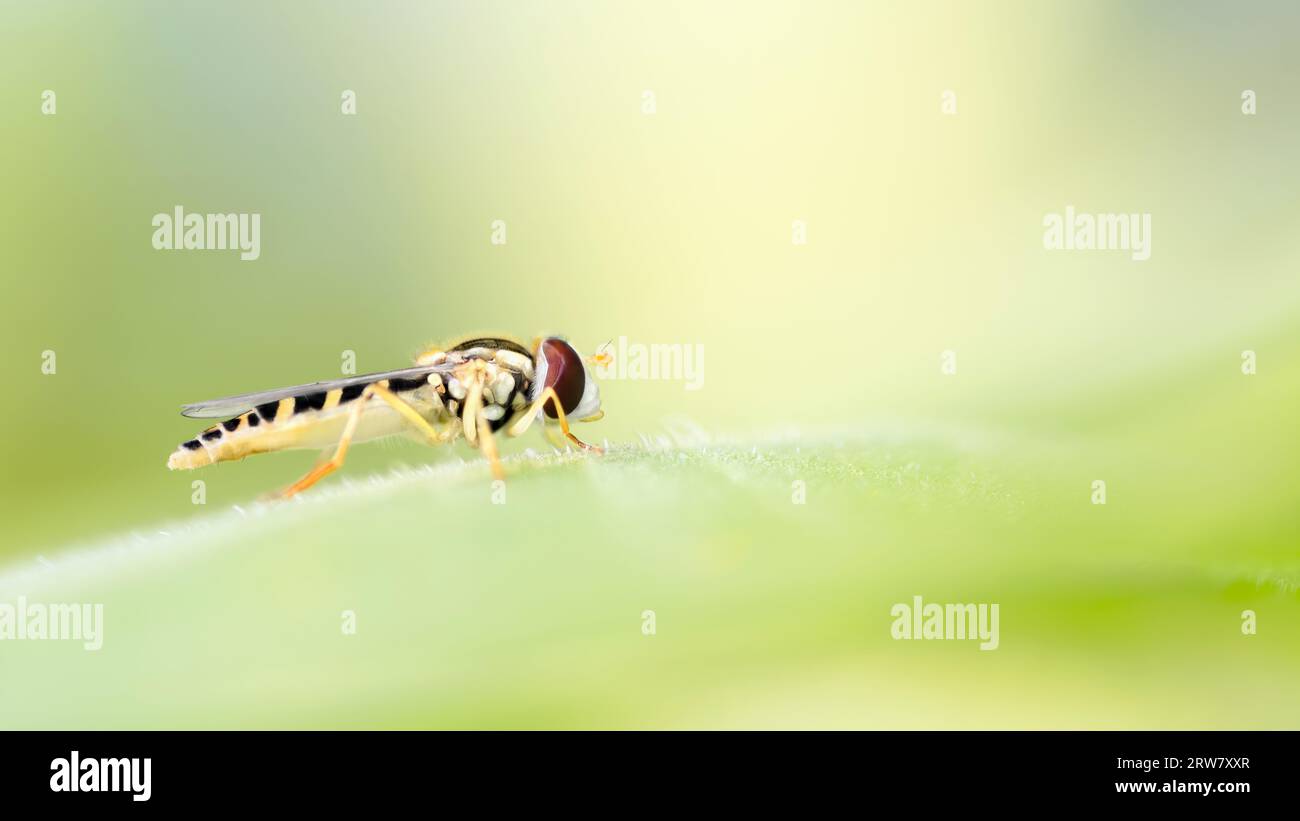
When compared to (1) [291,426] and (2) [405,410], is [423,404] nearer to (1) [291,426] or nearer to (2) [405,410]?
(2) [405,410]

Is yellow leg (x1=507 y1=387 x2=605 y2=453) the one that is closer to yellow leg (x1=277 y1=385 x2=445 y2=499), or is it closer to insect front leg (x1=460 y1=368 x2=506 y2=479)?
insect front leg (x1=460 y1=368 x2=506 y2=479)

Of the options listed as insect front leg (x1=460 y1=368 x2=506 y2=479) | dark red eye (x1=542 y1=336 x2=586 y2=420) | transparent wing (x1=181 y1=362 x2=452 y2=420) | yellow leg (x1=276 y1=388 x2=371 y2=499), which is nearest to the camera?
yellow leg (x1=276 y1=388 x2=371 y2=499)

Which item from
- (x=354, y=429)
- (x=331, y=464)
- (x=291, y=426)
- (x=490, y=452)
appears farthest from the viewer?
(x=291, y=426)

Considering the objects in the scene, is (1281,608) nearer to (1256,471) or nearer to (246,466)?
(1256,471)

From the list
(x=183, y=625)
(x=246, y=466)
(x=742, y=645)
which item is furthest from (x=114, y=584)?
(x=246, y=466)

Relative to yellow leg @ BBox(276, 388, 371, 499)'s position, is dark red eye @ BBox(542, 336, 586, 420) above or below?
above

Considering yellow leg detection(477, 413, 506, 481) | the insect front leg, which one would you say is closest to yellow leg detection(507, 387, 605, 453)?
the insect front leg

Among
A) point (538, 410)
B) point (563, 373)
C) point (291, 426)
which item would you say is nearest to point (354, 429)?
point (291, 426)

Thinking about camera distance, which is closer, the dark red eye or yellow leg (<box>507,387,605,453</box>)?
yellow leg (<box>507,387,605,453</box>)
